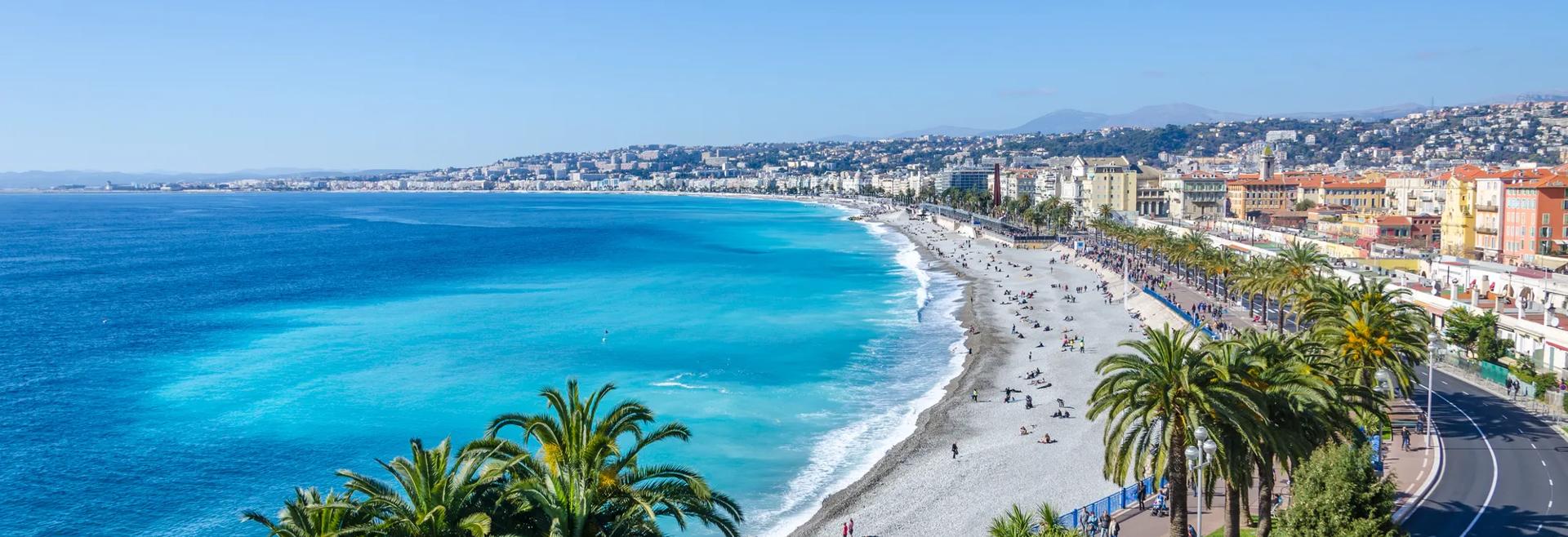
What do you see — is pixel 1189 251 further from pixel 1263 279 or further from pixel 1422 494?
pixel 1422 494

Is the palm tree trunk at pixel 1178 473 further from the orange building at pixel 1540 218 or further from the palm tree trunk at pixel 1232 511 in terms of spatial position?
the orange building at pixel 1540 218

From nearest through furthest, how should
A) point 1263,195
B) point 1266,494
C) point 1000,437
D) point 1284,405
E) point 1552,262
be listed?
1. point 1284,405
2. point 1266,494
3. point 1000,437
4. point 1552,262
5. point 1263,195

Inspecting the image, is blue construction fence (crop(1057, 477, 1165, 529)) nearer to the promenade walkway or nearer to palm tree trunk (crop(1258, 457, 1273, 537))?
the promenade walkway

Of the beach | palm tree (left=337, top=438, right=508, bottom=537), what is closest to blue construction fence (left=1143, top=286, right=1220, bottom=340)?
the beach

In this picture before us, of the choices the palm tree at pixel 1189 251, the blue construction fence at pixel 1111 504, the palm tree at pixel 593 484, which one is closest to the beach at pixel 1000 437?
the blue construction fence at pixel 1111 504

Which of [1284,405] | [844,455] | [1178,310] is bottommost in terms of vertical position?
[844,455]

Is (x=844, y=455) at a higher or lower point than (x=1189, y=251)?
lower

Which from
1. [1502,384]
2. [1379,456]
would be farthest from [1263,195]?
[1379,456]
